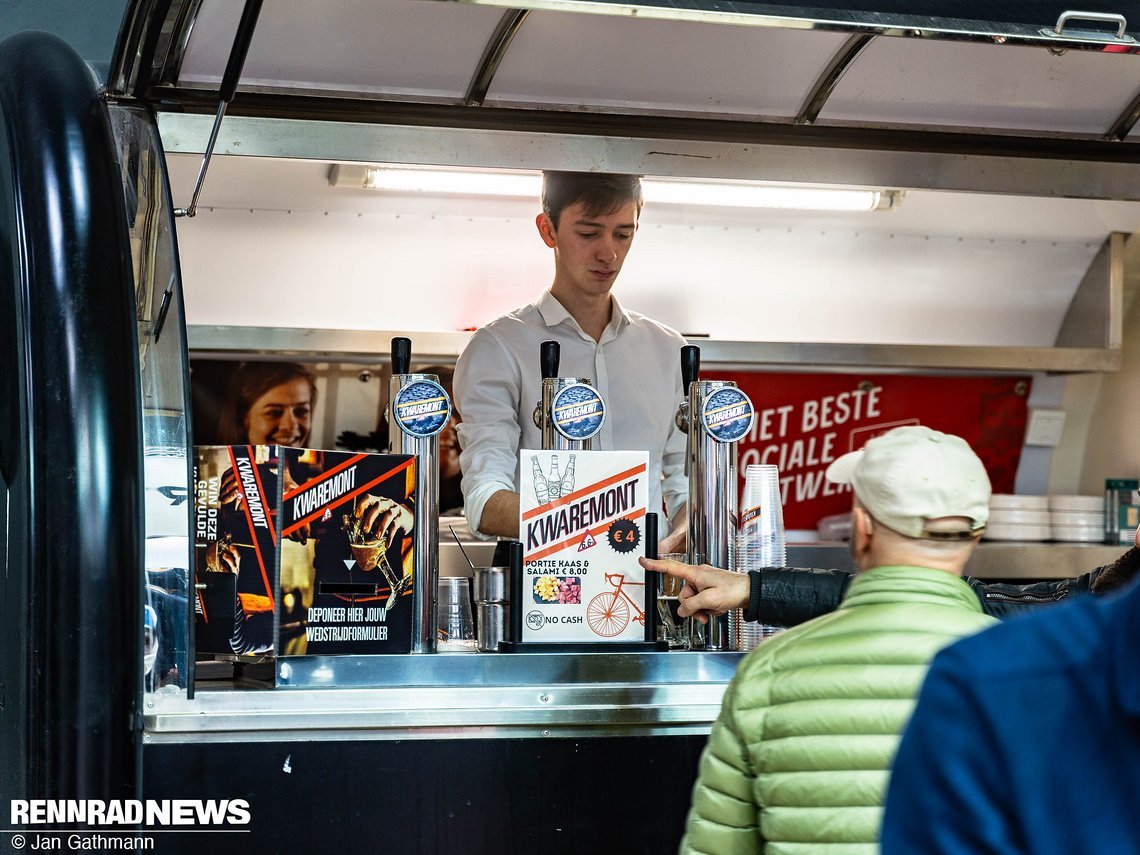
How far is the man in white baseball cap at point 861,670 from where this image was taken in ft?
4.26

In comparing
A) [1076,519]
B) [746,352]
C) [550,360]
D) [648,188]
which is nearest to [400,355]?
[550,360]

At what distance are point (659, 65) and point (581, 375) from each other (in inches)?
36.3

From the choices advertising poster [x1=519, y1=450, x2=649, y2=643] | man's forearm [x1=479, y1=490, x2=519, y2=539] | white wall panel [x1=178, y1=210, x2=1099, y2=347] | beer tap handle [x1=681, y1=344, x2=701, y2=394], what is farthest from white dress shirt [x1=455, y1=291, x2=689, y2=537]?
white wall panel [x1=178, y1=210, x2=1099, y2=347]

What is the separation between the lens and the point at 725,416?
88.3 inches

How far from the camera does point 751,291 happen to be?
4645mm

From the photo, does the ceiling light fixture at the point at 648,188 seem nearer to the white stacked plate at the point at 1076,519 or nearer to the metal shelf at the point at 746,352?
the metal shelf at the point at 746,352

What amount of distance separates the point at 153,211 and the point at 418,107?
0.62 m

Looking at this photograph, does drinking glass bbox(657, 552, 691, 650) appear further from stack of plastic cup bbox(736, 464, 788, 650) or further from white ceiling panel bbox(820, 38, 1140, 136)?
white ceiling panel bbox(820, 38, 1140, 136)

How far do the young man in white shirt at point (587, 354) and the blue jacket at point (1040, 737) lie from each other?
2192 millimetres

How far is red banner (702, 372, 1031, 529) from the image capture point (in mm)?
4648

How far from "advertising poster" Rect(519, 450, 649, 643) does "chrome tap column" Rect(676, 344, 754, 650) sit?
0.20 metres

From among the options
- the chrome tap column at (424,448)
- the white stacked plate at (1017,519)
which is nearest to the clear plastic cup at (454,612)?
the chrome tap column at (424,448)

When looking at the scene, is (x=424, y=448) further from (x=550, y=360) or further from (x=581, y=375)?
(x=581, y=375)

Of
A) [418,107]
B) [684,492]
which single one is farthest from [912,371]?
[418,107]
